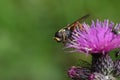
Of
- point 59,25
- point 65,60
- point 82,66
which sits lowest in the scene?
point 82,66

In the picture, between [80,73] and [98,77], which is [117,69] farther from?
[80,73]

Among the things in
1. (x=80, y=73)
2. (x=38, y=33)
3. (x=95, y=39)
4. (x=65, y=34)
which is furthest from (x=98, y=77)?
(x=38, y=33)

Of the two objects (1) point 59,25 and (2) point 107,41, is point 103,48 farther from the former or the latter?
(1) point 59,25

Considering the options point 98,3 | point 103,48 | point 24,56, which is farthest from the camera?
point 98,3

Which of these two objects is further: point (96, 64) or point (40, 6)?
point (40, 6)

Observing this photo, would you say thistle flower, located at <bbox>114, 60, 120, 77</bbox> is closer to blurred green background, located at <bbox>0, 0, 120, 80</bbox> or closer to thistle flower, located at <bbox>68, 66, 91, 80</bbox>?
thistle flower, located at <bbox>68, 66, 91, 80</bbox>

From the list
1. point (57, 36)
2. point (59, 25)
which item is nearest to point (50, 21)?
point (59, 25)

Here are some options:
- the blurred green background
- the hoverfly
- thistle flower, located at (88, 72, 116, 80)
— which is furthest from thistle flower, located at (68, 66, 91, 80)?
Answer: the blurred green background
